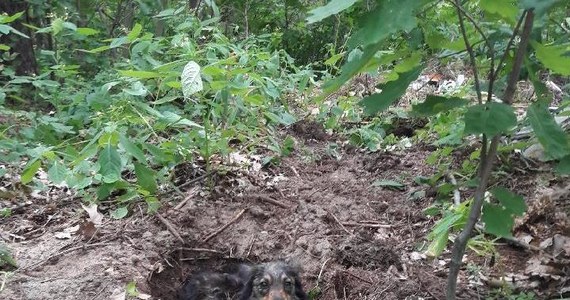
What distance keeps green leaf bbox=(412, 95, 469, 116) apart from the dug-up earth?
5.14ft

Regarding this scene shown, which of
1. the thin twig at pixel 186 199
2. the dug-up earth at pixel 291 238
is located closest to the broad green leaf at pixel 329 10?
the dug-up earth at pixel 291 238

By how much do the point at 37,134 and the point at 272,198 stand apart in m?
2.05

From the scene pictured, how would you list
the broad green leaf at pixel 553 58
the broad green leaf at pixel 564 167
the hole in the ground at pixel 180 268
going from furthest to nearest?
the hole in the ground at pixel 180 268 < the broad green leaf at pixel 564 167 < the broad green leaf at pixel 553 58

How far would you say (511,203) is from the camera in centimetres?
229

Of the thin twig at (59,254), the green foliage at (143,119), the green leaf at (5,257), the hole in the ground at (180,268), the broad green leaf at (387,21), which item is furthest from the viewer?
the hole in the ground at (180,268)

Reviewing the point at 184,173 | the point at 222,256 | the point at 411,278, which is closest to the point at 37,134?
the point at 184,173

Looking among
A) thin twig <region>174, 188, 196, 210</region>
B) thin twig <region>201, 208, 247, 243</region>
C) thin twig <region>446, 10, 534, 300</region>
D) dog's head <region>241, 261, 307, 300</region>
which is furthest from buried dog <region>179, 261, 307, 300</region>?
thin twig <region>446, 10, 534, 300</region>

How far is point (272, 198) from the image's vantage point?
5.13m

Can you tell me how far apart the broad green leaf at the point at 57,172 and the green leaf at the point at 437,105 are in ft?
8.36

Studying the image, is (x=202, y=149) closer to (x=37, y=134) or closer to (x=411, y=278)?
(x=37, y=134)

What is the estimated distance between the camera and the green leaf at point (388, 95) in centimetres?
214

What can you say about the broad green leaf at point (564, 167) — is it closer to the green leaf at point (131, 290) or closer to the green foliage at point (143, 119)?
the green foliage at point (143, 119)

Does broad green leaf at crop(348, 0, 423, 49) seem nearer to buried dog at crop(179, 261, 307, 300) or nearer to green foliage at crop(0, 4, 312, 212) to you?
green foliage at crop(0, 4, 312, 212)

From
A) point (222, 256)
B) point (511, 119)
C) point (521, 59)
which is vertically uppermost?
point (521, 59)
